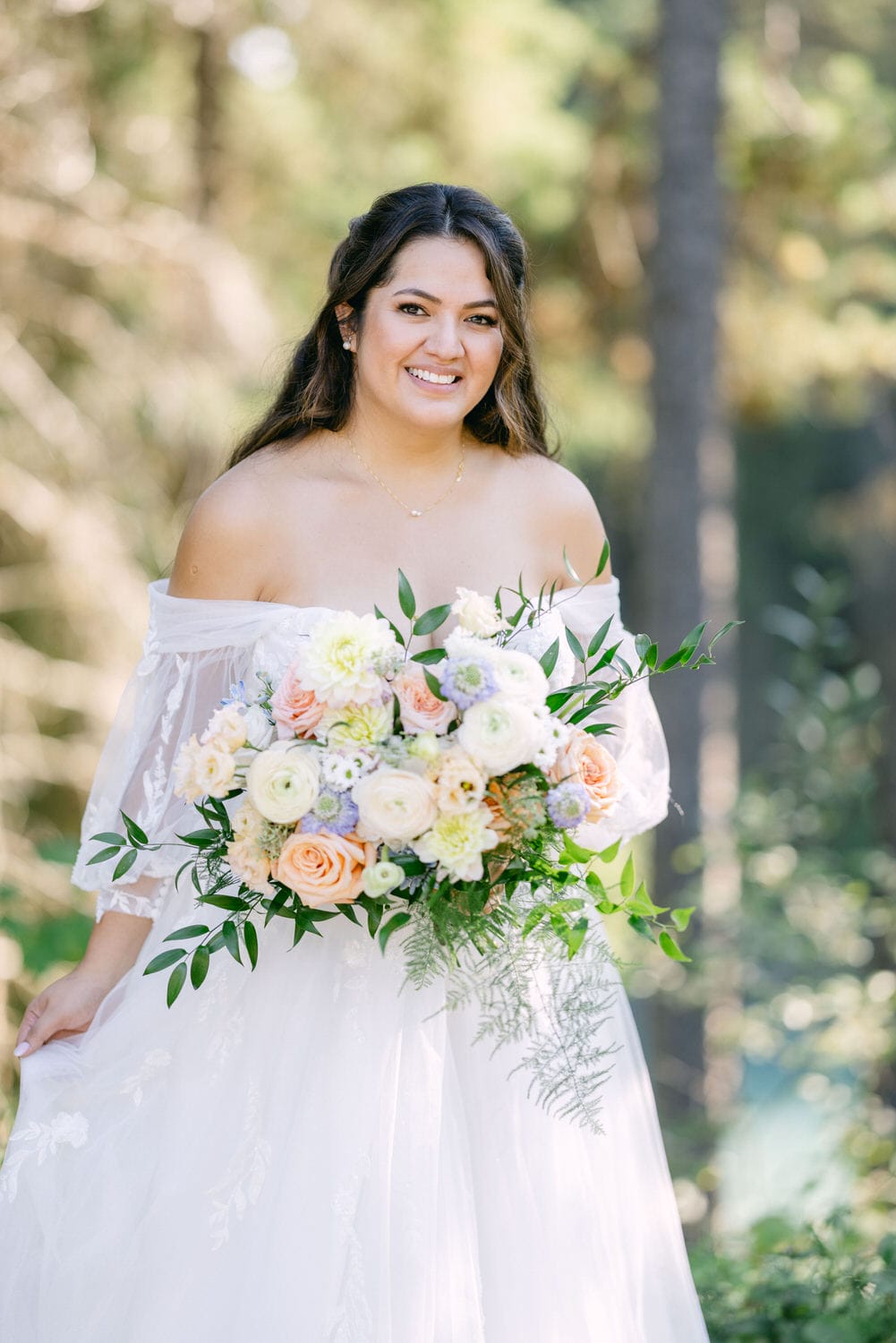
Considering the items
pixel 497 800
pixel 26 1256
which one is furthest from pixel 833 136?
pixel 26 1256

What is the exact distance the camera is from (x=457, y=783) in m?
1.82

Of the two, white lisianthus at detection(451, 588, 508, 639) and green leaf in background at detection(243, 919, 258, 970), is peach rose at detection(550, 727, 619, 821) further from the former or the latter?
green leaf in background at detection(243, 919, 258, 970)

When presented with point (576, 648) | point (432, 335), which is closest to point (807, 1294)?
point (576, 648)

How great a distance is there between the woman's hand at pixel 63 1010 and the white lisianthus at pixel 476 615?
1000 millimetres

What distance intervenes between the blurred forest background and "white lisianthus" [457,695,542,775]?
7.33ft

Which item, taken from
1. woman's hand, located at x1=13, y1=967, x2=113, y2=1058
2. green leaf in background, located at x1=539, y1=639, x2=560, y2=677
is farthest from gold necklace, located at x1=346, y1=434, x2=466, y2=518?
woman's hand, located at x1=13, y1=967, x2=113, y2=1058

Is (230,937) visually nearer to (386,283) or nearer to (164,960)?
(164,960)

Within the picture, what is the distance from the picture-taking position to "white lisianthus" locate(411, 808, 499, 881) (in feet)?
5.92

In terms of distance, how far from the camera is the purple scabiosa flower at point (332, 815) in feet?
6.09

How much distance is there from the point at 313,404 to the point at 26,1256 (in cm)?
158

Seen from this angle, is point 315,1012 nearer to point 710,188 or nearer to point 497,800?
point 497,800

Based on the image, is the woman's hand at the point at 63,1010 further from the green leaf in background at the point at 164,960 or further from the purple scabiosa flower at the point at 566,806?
the purple scabiosa flower at the point at 566,806

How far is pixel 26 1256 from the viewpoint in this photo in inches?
83.0

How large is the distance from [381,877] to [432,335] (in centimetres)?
107
